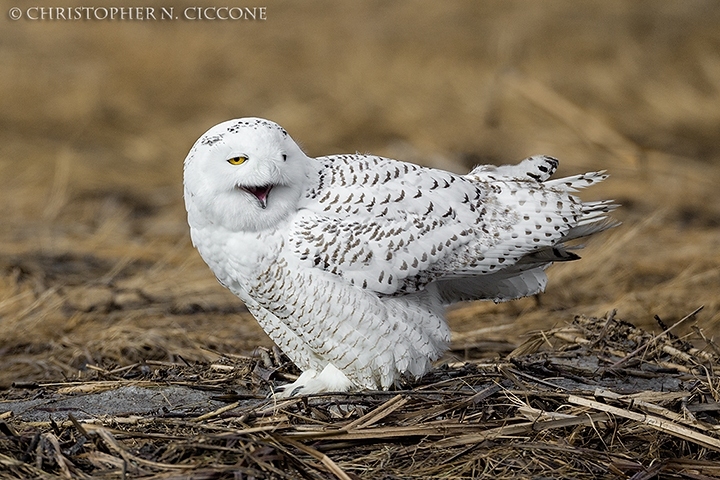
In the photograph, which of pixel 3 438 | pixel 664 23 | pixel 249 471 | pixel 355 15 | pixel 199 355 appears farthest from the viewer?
pixel 355 15

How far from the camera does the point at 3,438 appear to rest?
3461 millimetres

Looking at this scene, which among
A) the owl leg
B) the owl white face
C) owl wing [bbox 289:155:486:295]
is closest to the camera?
the owl white face

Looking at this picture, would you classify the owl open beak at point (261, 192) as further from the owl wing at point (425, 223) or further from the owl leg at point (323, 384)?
the owl leg at point (323, 384)

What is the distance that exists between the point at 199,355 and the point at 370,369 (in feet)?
5.66

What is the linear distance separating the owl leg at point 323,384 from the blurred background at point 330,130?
120 cm

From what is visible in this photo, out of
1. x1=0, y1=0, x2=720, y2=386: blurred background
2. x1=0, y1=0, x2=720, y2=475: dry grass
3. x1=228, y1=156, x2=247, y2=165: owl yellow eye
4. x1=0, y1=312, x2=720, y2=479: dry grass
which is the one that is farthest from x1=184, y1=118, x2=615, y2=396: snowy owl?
x1=0, y1=0, x2=720, y2=386: blurred background

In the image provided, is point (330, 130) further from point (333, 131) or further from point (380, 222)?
point (380, 222)

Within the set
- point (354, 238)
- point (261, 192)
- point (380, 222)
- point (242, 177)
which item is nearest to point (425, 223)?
point (380, 222)

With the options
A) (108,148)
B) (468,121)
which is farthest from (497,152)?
(108,148)

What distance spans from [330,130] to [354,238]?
766 centimetres

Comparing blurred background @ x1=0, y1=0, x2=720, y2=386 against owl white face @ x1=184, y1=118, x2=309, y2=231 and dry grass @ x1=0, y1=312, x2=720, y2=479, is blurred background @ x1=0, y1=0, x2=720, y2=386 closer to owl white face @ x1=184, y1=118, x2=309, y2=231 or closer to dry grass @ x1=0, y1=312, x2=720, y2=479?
dry grass @ x1=0, y1=312, x2=720, y2=479

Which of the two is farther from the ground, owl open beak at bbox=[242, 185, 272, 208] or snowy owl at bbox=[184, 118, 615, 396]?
owl open beak at bbox=[242, 185, 272, 208]

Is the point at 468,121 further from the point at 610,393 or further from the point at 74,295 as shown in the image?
the point at 610,393

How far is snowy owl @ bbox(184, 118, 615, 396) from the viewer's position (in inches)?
151
